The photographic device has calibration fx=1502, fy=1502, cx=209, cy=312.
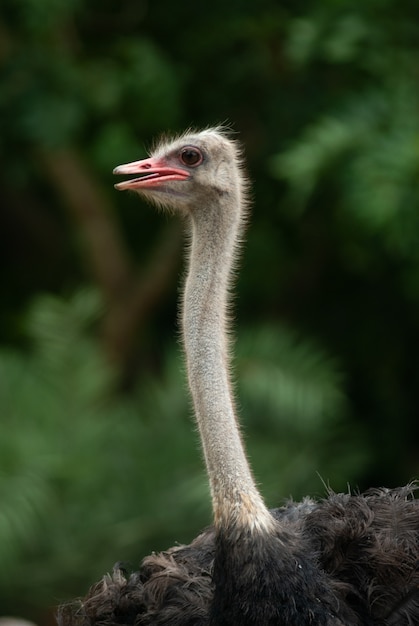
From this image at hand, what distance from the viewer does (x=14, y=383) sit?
7492 mm

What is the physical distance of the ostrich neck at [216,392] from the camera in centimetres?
316

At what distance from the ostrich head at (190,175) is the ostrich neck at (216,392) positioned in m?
0.12

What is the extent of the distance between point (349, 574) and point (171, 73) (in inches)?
187

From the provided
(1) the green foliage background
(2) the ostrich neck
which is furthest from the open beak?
(1) the green foliage background

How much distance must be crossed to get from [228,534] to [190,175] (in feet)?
2.71

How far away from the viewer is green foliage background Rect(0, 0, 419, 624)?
23.1 ft

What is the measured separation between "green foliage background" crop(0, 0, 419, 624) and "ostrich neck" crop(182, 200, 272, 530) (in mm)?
3153

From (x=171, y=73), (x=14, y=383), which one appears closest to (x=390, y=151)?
(x=171, y=73)

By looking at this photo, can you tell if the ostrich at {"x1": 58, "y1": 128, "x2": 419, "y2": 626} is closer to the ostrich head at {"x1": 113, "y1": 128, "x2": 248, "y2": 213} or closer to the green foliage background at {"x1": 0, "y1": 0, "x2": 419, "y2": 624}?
the ostrich head at {"x1": 113, "y1": 128, "x2": 248, "y2": 213}

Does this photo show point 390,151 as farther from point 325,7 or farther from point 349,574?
point 349,574

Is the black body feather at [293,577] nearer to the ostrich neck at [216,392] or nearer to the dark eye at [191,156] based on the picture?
the ostrich neck at [216,392]

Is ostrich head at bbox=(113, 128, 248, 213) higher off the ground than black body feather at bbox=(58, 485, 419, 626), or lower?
higher

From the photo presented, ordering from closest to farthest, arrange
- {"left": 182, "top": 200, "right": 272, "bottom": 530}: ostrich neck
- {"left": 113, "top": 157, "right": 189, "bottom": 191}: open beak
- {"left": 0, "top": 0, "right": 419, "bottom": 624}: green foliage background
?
{"left": 182, "top": 200, "right": 272, "bottom": 530}: ostrich neck < {"left": 113, "top": 157, "right": 189, "bottom": 191}: open beak < {"left": 0, "top": 0, "right": 419, "bottom": 624}: green foliage background

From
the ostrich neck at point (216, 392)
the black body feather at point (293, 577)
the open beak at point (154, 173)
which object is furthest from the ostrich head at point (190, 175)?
the black body feather at point (293, 577)
